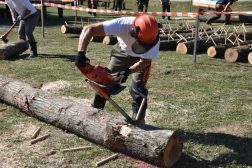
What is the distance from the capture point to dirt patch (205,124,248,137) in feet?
12.3

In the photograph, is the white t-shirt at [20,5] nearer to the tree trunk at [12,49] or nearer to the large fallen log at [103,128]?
the tree trunk at [12,49]

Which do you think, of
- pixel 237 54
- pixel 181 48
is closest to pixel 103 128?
pixel 237 54

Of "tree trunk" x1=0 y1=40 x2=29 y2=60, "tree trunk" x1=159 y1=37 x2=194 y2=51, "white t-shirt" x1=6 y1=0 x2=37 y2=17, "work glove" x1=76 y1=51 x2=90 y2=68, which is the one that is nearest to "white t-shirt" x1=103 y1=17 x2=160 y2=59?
"work glove" x1=76 y1=51 x2=90 y2=68

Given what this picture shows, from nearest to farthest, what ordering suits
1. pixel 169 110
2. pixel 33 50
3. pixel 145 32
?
pixel 145 32, pixel 169 110, pixel 33 50

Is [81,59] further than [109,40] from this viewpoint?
No

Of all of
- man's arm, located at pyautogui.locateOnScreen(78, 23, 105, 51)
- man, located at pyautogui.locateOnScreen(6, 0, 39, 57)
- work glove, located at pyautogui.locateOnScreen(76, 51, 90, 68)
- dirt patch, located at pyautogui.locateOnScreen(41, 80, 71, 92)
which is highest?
Answer: man, located at pyautogui.locateOnScreen(6, 0, 39, 57)

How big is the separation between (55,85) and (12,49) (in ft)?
9.00

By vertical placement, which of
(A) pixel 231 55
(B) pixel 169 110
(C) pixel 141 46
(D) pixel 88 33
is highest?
(D) pixel 88 33

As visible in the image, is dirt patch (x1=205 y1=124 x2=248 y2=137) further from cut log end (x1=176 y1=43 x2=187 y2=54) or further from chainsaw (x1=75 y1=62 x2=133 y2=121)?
cut log end (x1=176 y1=43 x2=187 y2=54)

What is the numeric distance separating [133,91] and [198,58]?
5.33 m

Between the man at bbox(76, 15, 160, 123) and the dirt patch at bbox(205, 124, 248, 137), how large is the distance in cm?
118

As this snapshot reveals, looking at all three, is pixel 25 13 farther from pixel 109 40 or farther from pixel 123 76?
pixel 123 76

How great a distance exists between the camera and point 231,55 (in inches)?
309

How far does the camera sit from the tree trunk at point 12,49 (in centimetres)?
713
